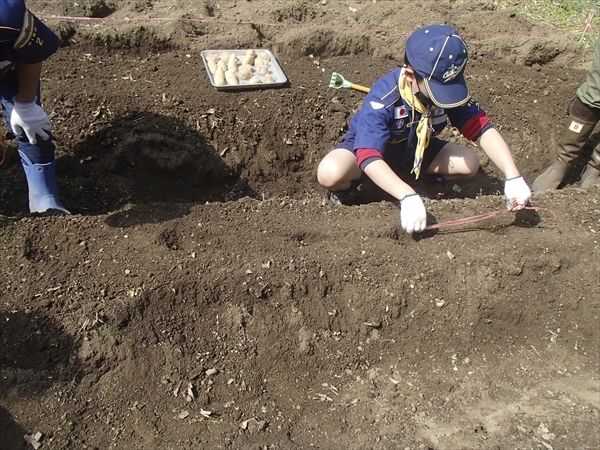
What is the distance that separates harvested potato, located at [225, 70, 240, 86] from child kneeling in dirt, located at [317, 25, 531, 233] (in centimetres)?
115

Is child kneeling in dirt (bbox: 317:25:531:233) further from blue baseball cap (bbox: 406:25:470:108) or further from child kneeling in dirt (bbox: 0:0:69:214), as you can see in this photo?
child kneeling in dirt (bbox: 0:0:69:214)

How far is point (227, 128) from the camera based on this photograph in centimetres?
361

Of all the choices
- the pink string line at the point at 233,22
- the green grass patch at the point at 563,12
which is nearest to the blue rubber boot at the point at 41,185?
the pink string line at the point at 233,22

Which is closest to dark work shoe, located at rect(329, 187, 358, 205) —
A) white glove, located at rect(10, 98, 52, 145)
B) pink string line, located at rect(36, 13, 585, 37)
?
white glove, located at rect(10, 98, 52, 145)

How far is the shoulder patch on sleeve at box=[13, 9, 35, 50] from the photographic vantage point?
2.16 meters

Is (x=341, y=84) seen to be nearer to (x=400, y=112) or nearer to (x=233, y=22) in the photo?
(x=233, y=22)

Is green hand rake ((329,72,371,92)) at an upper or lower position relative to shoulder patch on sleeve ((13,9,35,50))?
lower

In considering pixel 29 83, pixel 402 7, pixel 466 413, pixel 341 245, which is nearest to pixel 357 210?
pixel 341 245

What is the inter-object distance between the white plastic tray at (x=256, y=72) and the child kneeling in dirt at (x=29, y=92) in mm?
1383

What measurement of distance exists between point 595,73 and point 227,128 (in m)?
2.58

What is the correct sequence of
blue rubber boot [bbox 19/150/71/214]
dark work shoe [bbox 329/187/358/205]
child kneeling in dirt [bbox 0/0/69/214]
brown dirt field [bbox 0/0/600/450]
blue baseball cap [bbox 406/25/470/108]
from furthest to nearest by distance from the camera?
dark work shoe [bbox 329/187/358/205], blue rubber boot [bbox 19/150/71/214], blue baseball cap [bbox 406/25/470/108], child kneeling in dirt [bbox 0/0/69/214], brown dirt field [bbox 0/0/600/450]

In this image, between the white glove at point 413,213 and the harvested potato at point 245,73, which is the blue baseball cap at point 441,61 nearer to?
the white glove at point 413,213

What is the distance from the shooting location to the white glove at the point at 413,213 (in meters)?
2.43

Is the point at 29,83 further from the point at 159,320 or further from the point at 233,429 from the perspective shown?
the point at 233,429
